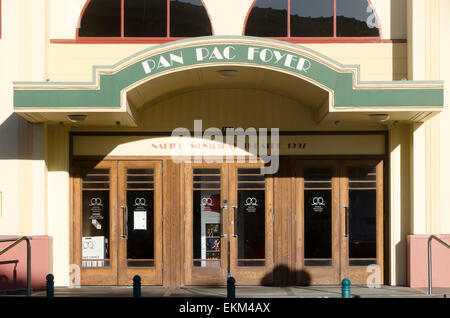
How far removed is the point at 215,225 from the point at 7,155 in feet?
16.6

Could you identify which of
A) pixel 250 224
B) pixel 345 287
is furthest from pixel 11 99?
pixel 345 287

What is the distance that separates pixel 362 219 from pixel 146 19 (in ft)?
22.8

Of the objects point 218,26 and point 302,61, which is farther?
point 218,26

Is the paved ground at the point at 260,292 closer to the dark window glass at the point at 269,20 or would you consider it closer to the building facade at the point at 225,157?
the building facade at the point at 225,157

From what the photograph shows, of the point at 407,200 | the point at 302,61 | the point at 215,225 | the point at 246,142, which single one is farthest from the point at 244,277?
the point at 302,61

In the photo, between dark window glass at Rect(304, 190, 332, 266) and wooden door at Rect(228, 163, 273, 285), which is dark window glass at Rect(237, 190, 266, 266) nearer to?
wooden door at Rect(228, 163, 273, 285)

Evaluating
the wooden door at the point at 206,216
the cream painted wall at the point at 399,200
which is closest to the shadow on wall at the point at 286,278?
the wooden door at the point at 206,216

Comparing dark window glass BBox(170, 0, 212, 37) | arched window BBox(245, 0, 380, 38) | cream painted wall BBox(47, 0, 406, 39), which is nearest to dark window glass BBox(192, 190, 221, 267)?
dark window glass BBox(170, 0, 212, 37)

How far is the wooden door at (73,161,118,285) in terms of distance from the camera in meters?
16.0

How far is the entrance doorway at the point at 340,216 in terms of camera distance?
16.0m

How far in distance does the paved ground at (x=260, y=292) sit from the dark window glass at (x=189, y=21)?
5.92 m

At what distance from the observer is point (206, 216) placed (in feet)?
53.0
